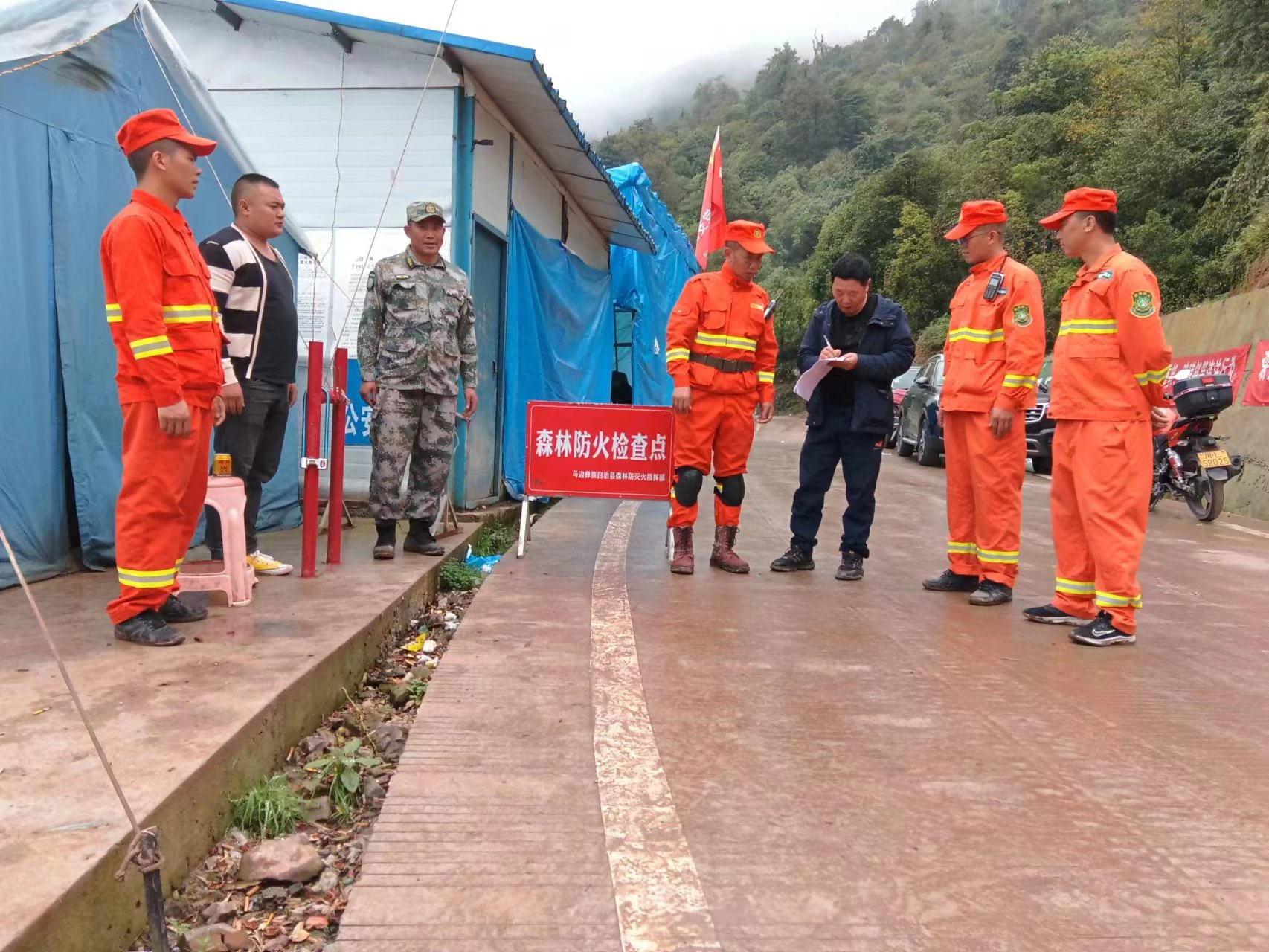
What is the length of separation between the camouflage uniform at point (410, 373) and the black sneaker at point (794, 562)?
200 centimetres

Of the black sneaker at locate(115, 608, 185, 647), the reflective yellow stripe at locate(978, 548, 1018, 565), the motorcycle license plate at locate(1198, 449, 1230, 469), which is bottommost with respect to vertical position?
the black sneaker at locate(115, 608, 185, 647)

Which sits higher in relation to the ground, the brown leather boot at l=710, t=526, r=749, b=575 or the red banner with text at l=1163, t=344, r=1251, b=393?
the red banner with text at l=1163, t=344, r=1251, b=393

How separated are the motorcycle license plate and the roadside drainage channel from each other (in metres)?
7.60

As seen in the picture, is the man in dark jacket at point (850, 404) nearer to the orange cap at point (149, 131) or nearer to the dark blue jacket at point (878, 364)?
the dark blue jacket at point (878, 364)

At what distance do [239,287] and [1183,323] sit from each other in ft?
39.3

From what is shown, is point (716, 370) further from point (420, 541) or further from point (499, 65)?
point (499, 65)

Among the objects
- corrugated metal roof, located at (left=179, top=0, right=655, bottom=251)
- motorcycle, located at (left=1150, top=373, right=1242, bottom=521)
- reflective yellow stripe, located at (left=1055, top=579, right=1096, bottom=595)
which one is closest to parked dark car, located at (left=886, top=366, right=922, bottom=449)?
motorcycle, located at (left=1150, top=373, right=1242, bottom=521)

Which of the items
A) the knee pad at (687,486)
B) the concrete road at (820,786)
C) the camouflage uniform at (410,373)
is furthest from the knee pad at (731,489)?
the camouflage uniform at (410,373)

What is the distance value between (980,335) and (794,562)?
1614mm

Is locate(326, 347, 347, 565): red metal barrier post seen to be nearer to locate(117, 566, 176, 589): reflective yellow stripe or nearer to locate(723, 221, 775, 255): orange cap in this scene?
locate(117, 566, 176, 589): reflective yellow stripe

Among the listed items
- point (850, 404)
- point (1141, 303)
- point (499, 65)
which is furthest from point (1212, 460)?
point (499, 65)

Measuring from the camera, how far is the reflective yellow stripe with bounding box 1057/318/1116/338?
4254 mm

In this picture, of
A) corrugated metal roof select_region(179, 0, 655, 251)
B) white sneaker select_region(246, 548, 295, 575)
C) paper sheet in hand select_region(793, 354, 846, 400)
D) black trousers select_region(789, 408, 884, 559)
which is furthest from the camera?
corrugated metal roof select_region(179, 0, 655, 251)

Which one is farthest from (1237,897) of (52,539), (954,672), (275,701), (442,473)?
(52,539)
